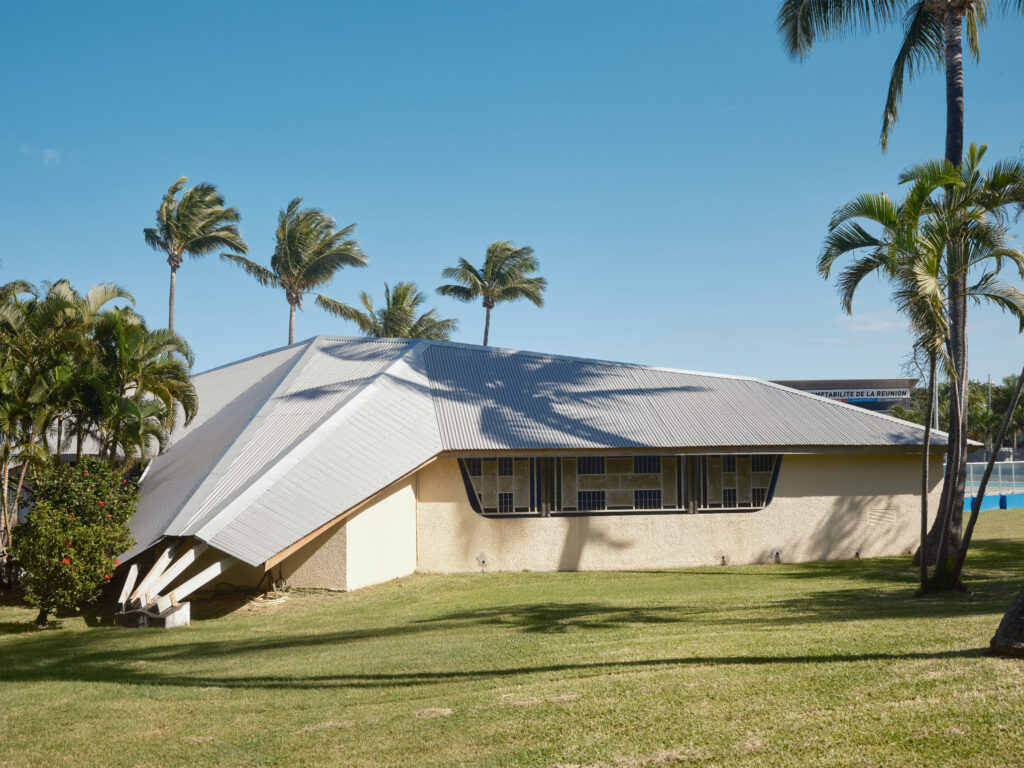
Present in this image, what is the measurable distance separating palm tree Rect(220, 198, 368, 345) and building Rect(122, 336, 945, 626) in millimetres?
20257

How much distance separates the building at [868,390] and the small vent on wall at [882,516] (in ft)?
156

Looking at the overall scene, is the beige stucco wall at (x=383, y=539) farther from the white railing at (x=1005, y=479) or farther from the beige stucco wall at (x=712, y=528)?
the white railing at (x=1005, y=479)

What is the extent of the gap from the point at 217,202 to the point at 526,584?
29.8 metres

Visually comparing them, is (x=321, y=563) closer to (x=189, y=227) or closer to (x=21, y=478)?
(x=21, y=478)

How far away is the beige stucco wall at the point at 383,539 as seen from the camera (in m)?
17.8

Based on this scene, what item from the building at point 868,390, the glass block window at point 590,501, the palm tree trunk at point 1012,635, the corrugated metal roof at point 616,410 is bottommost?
the palm tree trunk at point 1012,635

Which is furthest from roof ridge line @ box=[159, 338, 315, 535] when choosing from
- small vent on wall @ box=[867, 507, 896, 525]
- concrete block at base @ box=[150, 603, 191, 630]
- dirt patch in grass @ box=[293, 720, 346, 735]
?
small vent on wall @ box=[867, 507, 896, 525]

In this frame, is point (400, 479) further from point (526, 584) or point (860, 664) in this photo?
point (860, 664)

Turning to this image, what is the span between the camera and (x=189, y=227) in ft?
128

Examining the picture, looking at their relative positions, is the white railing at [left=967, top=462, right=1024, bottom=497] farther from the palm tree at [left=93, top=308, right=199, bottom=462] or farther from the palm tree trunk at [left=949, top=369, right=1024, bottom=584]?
the palm tree at [left=93, top=308, right=199, bottom=462]

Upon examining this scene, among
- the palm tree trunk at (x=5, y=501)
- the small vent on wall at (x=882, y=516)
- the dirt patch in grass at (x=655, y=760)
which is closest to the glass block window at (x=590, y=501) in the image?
the small vent on wall at (x=882, y=516)

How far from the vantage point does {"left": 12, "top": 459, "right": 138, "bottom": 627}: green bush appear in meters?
14.4

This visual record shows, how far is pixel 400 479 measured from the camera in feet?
59.3

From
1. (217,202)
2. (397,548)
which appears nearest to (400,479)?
(397,548)
